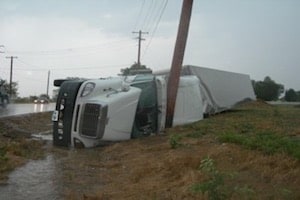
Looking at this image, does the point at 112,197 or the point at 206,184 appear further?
the point at 112,197

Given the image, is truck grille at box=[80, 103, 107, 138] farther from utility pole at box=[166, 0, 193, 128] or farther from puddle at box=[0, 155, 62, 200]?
utility pole at box=[166, 0, 193, 128]

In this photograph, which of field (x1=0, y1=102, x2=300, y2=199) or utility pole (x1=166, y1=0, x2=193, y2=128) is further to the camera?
utility pole (x1=166, y1=0, x2=193, y2=128)

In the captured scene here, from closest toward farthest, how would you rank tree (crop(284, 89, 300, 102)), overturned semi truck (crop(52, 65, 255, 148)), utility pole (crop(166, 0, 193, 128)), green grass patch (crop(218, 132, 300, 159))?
→ green grass patch (crop(218, 132, 300, 159)), overturned semi truck (crop(52, 65, 255, 148)), utility pole (crop(166, 0, 193, 128)), tree (crop(284, 89, 300, 102))

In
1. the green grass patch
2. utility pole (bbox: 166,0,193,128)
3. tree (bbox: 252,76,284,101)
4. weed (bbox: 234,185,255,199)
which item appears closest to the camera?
weed (bbox: 234,185,255,199)

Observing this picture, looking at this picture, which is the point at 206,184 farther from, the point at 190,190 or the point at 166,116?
the point at 166,116

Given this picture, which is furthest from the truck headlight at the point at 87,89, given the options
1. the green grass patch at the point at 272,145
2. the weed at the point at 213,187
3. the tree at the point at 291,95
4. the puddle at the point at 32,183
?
the tree at the point at 291,95

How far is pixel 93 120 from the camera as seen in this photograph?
40.1 ft

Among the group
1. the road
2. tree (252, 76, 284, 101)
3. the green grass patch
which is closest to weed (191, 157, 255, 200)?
the green grass patch

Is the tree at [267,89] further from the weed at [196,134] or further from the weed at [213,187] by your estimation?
the weed at [213,187]

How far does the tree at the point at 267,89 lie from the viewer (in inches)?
3556

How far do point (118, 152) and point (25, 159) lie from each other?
6.89 ft

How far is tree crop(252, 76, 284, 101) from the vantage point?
296 ft

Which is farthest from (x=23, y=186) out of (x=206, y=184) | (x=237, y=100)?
(x=237, y=100)

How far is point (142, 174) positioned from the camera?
7891 millimetres
